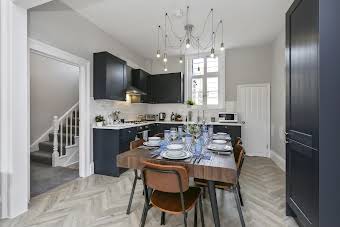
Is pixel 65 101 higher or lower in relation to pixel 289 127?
higher

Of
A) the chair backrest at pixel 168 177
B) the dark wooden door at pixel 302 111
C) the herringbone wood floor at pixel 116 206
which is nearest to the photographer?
the chair backrest at pixel 168 177

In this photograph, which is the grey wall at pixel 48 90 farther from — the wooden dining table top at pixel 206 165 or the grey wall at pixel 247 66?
the grey wall at pixel 247 66

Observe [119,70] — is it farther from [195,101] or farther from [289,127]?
[289,127]

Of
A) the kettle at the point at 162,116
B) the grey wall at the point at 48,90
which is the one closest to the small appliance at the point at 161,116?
the kettle at the point at 162,116

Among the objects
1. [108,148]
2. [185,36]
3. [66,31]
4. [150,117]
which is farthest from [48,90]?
[185,36]

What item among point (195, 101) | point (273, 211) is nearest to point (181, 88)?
point (195, 101)

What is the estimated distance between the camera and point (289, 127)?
6.79ft

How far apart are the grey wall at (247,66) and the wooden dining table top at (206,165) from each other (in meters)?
3.72

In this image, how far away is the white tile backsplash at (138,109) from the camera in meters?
3.71

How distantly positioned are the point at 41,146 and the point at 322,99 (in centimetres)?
547

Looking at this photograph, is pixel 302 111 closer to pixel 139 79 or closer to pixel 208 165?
pixel 208 165

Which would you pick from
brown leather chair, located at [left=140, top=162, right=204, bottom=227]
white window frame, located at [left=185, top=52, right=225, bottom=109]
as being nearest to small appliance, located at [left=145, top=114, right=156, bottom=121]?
white window frame, located at [left=185, top=52, right=225, bottom=109]

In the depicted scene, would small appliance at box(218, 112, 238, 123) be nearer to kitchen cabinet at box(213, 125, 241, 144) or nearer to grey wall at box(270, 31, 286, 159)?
kitchen cabinet at box(213, 125, 241, 144)

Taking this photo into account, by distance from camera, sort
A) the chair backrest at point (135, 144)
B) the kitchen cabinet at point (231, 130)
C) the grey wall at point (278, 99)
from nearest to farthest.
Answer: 1. the chair backrest at point (135, 144)
2. the grey wall at point (278, 99)
3. the kitchen cabinet at point (231, 130)
